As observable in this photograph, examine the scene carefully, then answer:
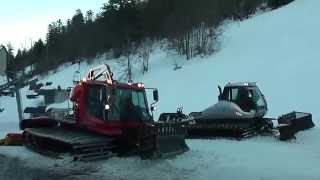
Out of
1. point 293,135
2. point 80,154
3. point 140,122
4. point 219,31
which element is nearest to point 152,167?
point 80,154

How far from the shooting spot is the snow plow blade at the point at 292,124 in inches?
828

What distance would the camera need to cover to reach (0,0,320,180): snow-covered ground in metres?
14.9

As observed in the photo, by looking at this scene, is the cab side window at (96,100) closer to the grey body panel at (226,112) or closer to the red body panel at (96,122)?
the red body panel at (96,122)

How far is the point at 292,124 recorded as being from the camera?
21.8 meters

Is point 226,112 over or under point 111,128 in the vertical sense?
over

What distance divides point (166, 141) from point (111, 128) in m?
1.63

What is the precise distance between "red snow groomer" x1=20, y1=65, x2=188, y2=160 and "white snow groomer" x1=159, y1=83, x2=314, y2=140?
324cm

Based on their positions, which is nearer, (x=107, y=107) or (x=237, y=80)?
(x=107, y=107)

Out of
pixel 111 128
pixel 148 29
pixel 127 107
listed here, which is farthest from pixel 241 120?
pixel 148 29

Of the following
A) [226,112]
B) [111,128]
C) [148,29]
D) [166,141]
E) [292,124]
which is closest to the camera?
[166,141]

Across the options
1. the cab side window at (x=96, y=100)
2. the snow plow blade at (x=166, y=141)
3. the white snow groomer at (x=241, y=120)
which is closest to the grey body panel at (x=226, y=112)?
the white snow groomer at (x=241, y=120)

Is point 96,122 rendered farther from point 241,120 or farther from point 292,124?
point 292,124

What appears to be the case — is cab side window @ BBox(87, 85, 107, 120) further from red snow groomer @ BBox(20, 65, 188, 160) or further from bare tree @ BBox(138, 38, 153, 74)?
→ bare tree @ BBox(138, 38, 153, 74)

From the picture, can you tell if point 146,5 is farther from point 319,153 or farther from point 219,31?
point 319,153
